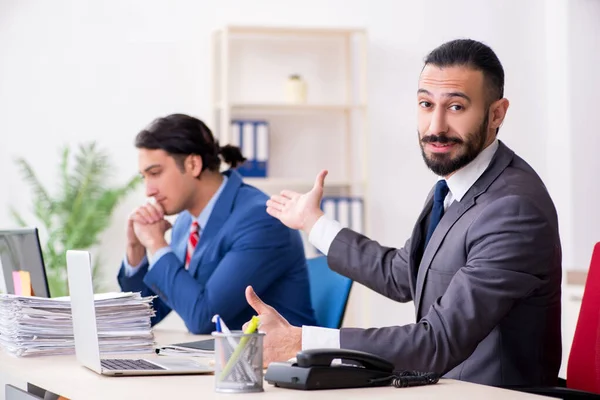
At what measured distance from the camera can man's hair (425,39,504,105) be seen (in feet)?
6.97

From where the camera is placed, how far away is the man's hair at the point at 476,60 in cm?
212

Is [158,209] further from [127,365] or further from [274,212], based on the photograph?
[127,365]

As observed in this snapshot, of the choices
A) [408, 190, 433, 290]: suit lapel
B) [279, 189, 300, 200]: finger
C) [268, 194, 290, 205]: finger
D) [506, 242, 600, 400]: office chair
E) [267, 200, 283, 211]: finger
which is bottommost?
[506, 242, 600, 400]: office chair

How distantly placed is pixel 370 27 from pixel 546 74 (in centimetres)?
118

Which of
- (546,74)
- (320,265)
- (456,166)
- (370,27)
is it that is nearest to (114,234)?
(370,27)

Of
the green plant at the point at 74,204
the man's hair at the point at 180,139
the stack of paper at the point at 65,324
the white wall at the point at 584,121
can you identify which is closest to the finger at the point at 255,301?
the stack of paper at the point at 65,324

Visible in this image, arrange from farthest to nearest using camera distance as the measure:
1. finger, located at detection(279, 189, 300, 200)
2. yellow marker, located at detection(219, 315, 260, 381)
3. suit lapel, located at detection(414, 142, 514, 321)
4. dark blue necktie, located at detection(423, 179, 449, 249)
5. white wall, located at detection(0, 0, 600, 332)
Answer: white wall, located at detection(0, 0, 600, 332) → finger, located at detection(279, 189, 300, 200) → dark blue necktie, located at detection(423, 179, 449, 249) → suit lapel, located at detection(414, 142, 514, 321) → yellow marker, located at detection(219, 315, 260, 381)

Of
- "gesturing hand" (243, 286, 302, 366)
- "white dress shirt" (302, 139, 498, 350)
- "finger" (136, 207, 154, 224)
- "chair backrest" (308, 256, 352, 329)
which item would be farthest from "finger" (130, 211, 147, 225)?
"gesturing hand" (243, 286, 302, 366)

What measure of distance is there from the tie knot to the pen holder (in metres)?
0.82

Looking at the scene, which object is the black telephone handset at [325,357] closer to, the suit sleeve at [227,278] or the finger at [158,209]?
the suit sleeve at [227,278]

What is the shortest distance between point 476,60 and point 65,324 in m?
1.16

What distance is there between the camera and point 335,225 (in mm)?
2393

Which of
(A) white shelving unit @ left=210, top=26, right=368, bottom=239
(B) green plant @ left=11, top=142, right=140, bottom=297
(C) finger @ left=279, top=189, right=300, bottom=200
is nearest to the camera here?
(C) finger @ left=279, top=189, right=300, bottom=200

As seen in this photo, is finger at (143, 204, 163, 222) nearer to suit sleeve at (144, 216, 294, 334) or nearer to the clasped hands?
the clasped hands
